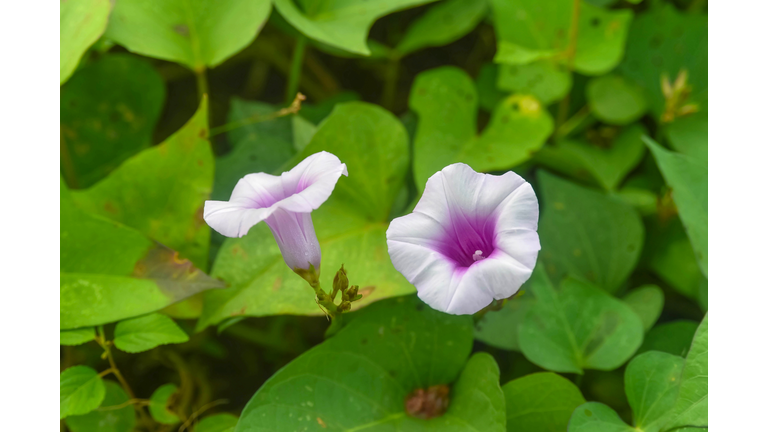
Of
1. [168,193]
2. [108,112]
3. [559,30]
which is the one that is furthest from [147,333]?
[559,30]

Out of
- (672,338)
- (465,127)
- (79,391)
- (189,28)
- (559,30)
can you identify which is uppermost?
(189,28)

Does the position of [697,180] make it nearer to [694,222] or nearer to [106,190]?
[694,222]

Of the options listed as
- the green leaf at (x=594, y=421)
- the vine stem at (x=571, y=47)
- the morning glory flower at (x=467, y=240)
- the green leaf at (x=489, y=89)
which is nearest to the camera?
the morning glory flower at (x=467, y=240)

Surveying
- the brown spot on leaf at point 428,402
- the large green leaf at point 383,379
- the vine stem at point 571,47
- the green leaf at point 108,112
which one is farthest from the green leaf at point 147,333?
the vine stem at point 571,47

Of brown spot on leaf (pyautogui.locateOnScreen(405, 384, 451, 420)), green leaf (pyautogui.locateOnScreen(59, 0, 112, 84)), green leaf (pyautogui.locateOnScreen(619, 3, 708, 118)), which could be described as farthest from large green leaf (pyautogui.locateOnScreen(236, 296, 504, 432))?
green leaf (pyautogui.locateOnScreen(619, 3, 708, 118))

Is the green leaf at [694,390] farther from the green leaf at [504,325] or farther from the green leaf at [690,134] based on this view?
the green leaf at [690,134]

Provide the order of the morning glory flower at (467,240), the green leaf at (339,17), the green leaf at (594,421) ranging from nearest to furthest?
the morning glory flower at (467,240) → the green leaf at (594,421) → the green leaf at (339,17)

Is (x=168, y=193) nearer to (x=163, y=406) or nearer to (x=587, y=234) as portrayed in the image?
(x=163, y=406)
